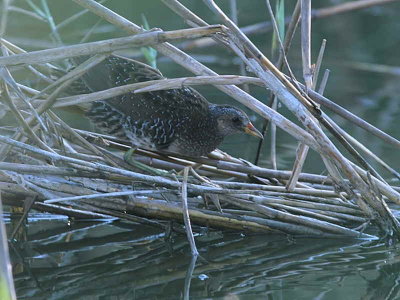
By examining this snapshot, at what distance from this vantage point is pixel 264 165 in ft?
18.2

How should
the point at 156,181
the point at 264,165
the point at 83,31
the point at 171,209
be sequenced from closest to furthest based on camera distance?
→ the point at 156,181, the point at 171,209, the point at 264,165, the point at 83,31

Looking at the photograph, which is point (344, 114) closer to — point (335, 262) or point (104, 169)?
point (335, 262)

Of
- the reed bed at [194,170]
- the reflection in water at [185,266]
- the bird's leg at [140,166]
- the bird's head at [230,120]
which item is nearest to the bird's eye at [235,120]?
the bird's head at [230,120]

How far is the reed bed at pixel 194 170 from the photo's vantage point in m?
3.76

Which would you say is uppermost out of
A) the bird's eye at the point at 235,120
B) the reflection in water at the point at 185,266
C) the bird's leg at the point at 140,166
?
the bird's eye at the point at 235,120

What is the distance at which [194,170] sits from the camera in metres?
4.68

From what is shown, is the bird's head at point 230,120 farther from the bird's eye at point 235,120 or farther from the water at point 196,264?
the water at point 196,264

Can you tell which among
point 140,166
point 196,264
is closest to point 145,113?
point 140,166

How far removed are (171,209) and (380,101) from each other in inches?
128

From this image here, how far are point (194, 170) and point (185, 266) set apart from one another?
0.82 meters

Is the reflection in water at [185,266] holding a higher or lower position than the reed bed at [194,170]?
lower

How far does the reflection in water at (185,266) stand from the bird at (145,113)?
0.57 metres

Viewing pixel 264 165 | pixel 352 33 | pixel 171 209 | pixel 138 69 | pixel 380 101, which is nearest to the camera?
pixel 171 209

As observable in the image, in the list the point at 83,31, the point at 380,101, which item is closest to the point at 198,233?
the point at 380,101
